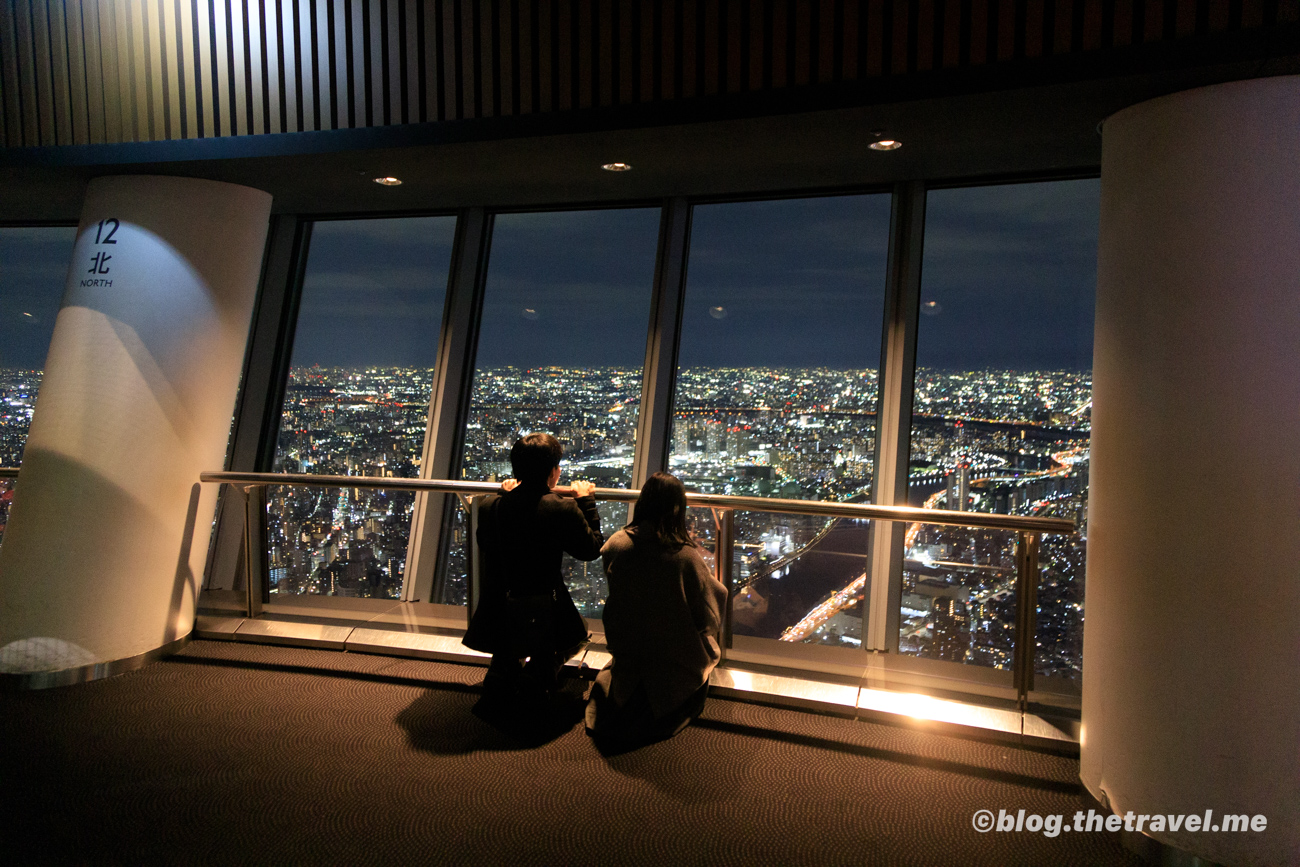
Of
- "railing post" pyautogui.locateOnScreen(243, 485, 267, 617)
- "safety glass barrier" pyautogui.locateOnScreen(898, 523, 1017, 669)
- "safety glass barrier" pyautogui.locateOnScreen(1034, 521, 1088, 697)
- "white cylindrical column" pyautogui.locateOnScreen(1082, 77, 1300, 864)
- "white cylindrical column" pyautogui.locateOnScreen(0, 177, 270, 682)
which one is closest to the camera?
"white cylindrical column" pyautogui.locateOnScreen(1082, 77, 1300, 864)

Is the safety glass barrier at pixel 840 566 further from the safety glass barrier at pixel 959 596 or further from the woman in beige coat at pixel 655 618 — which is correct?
the woman in beige coat at pixel 655 618

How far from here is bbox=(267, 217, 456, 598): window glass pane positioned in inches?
211

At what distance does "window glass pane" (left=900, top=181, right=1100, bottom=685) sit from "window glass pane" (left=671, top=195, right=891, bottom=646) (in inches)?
12.1

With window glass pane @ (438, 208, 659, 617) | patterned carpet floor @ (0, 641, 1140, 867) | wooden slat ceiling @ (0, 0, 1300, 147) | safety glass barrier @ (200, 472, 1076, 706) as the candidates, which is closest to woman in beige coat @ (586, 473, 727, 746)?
patterned carpet floor @ (0, 641, 1140, 867)

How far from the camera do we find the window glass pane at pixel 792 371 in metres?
4.46

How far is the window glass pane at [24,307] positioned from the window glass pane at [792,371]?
5051 millimetres

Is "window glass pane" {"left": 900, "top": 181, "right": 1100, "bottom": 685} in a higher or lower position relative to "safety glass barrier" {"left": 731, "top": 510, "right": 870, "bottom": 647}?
higher

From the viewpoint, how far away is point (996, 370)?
15.0ft

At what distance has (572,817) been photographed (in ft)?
9.20

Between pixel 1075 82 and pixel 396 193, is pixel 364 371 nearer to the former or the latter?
pixel 396 193

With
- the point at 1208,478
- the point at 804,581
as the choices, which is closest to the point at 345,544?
the point at 804,581

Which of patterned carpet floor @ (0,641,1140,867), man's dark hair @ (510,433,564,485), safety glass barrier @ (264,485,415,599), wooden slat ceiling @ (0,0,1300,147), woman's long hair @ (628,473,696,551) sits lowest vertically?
patterned carpet floor @ (0,641,1140,867)

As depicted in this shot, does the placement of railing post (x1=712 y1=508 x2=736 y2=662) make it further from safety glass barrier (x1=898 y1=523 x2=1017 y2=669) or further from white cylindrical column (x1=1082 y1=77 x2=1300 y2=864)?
white cylindrical column (x1=1082 y1=77 x2=1300 y2=864)

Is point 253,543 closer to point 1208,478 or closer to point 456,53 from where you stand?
point 456,53
